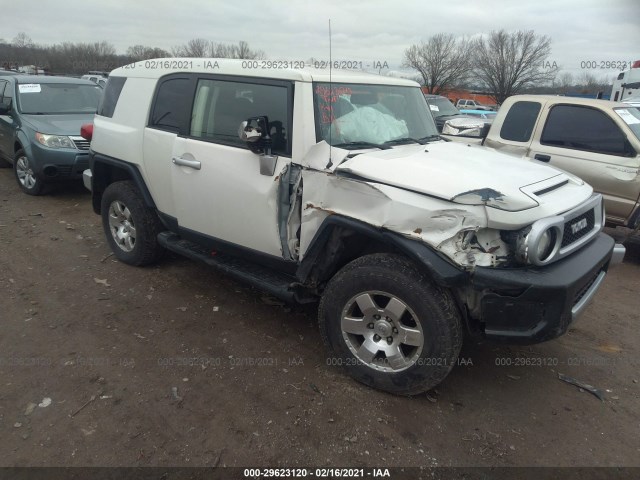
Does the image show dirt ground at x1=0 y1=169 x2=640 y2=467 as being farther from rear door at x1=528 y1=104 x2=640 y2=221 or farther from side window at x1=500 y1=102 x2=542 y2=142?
side window at x1=500 y1=102 x2=542 y2=142

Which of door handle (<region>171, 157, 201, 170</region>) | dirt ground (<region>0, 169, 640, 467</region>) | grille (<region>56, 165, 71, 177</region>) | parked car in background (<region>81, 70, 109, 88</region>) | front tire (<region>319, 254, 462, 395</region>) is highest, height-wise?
parked car in background (<region>81, 70, 109, 88</region>)

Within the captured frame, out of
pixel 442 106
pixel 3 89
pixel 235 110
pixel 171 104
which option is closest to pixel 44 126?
pixel 3 89

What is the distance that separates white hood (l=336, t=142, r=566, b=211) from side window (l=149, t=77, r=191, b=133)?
1708mm

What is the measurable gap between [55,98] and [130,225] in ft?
15.6

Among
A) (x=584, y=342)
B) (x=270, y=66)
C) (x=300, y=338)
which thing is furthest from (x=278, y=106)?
(x=584, y=342)

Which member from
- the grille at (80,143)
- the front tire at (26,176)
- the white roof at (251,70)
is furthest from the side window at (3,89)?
the white roof at (251,70)

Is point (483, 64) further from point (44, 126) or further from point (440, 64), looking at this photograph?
point (44, 126)

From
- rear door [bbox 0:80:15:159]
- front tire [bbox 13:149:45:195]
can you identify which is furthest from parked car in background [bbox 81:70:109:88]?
front tire [bbox 13:149:45:195]

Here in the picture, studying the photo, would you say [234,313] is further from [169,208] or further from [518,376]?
[518,376]

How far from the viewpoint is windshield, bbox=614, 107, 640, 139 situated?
17.3ft

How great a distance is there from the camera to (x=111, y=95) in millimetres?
4578

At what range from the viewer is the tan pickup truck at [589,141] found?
204 inches

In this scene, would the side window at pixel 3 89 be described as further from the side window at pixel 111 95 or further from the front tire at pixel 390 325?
the front tire at pixel 390 325

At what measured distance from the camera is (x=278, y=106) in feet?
10.4
